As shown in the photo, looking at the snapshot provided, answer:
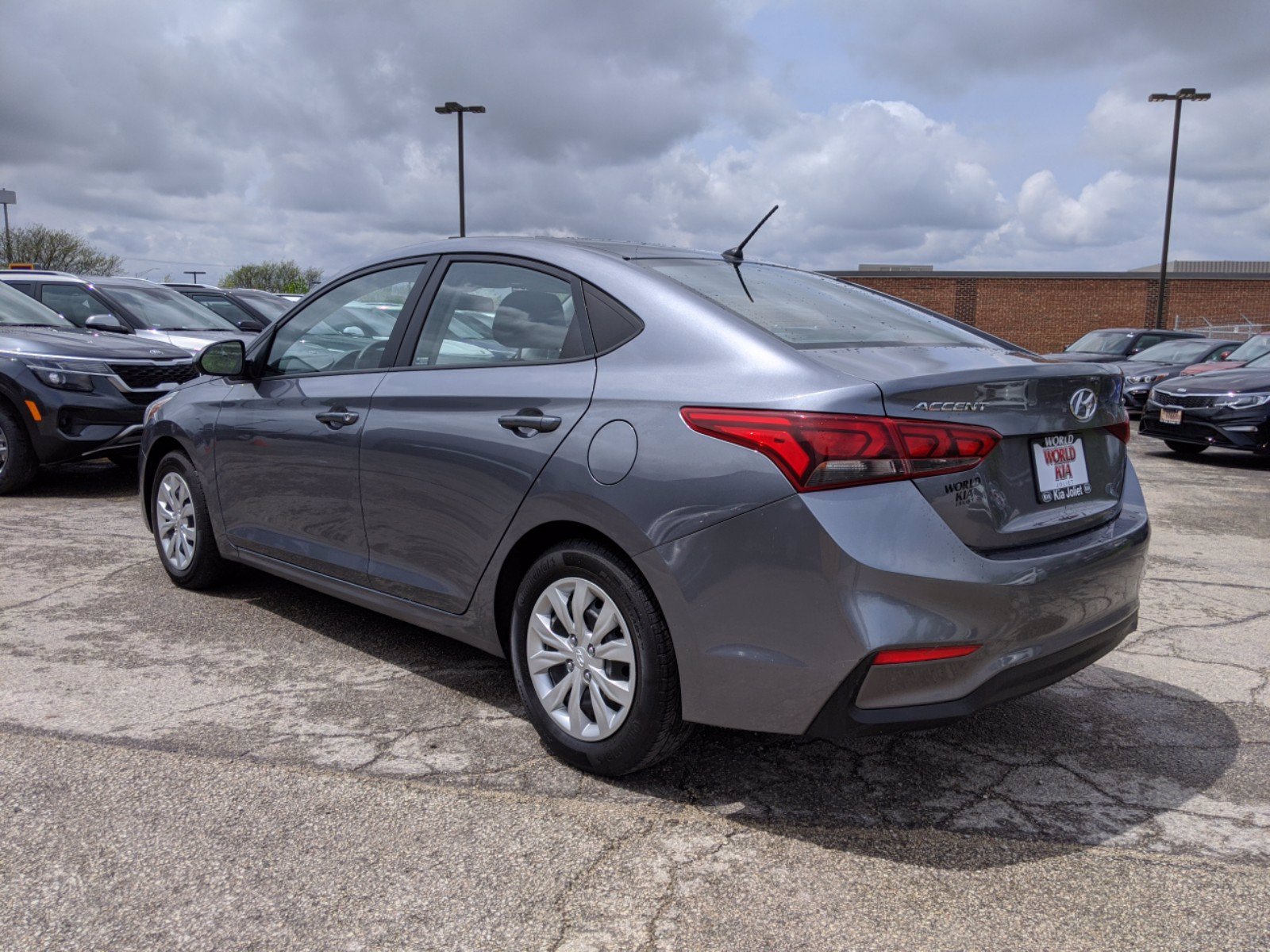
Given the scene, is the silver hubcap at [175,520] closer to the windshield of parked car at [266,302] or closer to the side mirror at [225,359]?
the side mirror at [225,359]

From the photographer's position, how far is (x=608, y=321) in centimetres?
323

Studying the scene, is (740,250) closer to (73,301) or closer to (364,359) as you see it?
(364,359)

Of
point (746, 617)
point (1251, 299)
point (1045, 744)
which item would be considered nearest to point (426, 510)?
point (746, 617)

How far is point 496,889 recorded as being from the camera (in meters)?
2.56

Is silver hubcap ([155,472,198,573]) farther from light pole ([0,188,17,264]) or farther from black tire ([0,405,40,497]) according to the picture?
light pole ([0,188,17,264])

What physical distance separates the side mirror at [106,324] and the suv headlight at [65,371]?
5.60 ft

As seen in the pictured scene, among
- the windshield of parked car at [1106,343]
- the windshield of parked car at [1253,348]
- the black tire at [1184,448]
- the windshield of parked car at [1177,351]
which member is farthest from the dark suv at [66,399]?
the windshield of parked car at [1106,343]

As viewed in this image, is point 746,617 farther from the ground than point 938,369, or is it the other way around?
point 938,369

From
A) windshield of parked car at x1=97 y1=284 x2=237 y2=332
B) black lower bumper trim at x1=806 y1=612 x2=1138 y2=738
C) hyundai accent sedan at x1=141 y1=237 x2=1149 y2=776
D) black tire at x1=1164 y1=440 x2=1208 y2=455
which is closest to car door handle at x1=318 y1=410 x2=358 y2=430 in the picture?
hyundai accent sedan at x1=141 y1=237 x2=1149 y2=776

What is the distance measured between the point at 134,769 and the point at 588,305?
1.93 m

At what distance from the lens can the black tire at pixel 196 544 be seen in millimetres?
4984

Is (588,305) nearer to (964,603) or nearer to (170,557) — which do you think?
(964,603)

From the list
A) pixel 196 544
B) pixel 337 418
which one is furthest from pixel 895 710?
pixel 196 544

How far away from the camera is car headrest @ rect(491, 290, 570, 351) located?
11.1 ft
